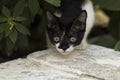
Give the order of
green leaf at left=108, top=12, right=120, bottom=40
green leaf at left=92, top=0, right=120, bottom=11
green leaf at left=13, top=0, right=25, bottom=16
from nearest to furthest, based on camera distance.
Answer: green leaf at left=13, top=0, right=25, bottom=16
green leaf at left=92, top=0, right=120, bottom=11
green leaf at left=108, top=12, right=120, bottom=40

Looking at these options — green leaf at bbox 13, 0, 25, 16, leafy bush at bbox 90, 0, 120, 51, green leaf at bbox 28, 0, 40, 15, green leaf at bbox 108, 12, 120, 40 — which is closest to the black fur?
green leaf at bbox 28, 0, 40, 15

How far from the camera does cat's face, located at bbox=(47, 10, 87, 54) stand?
2827 millimetres

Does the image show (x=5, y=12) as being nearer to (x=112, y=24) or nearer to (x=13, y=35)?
(x=13, y=35)

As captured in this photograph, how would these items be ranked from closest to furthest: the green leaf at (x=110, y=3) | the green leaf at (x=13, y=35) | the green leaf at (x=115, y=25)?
the green leaf at (x=13, y=35) → the green leaf at (x=110, y=3) → the green leaf at (x=115, y=25)

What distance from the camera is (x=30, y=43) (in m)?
3.98

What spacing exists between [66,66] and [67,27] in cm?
29

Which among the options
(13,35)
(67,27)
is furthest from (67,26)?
(13,35)

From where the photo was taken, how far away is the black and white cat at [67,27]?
2844mm

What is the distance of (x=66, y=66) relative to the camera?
284 cm

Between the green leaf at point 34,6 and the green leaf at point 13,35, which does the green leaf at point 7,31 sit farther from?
the green leaf at point 34,6

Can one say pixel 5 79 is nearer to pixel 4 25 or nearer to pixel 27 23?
pixel 4 25

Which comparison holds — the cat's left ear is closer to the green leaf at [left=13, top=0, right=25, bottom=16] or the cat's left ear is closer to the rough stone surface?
the rough stone surface

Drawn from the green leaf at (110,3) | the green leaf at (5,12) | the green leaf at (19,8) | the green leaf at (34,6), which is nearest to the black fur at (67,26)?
the green leaf at (34,6)

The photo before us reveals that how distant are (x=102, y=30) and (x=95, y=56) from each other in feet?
7.60
